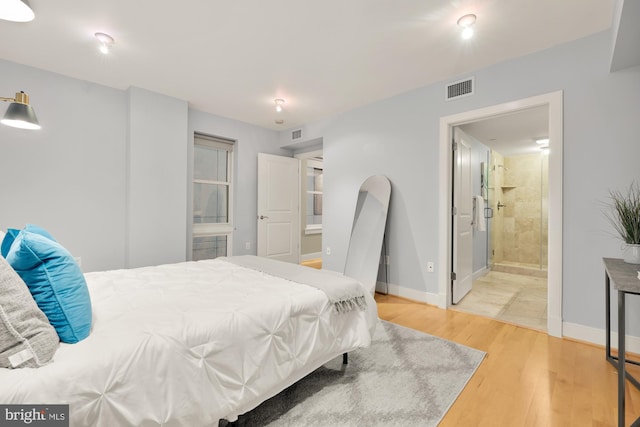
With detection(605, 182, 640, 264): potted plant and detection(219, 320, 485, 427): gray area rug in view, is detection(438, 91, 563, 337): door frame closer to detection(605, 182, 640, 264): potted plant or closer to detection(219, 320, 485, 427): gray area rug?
detection(605, 182, 640, 264): potted plant

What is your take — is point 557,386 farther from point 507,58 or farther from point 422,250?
point 507,58

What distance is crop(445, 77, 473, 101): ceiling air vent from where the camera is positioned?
3.03m

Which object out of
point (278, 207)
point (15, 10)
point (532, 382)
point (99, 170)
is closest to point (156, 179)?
point (99, 170)

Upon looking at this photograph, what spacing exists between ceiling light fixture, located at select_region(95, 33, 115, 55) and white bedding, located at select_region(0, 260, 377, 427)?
200 centimetres

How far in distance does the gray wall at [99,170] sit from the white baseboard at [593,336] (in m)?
4.23

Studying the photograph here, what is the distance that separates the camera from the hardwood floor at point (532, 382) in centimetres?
154

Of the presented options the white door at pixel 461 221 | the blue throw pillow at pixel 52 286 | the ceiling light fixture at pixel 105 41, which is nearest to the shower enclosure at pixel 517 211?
the white door at pixel 461 221

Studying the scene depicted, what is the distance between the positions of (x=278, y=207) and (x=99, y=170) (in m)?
2.65

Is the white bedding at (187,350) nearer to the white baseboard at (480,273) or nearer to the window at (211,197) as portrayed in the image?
the window at (211,197)

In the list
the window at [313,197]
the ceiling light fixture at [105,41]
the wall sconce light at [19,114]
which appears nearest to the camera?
the wall sconce light at [19,114]

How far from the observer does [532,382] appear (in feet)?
6.05

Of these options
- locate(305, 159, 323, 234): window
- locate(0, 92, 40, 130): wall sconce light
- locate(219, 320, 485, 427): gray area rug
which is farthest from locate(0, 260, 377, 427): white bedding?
locate(305, 159, 323, 234): window

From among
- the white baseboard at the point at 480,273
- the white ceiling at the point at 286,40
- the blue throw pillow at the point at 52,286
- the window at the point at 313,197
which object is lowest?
the white baseboard at the point at 480,273

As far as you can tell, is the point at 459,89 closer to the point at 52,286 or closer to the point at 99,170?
the point at 52,286
